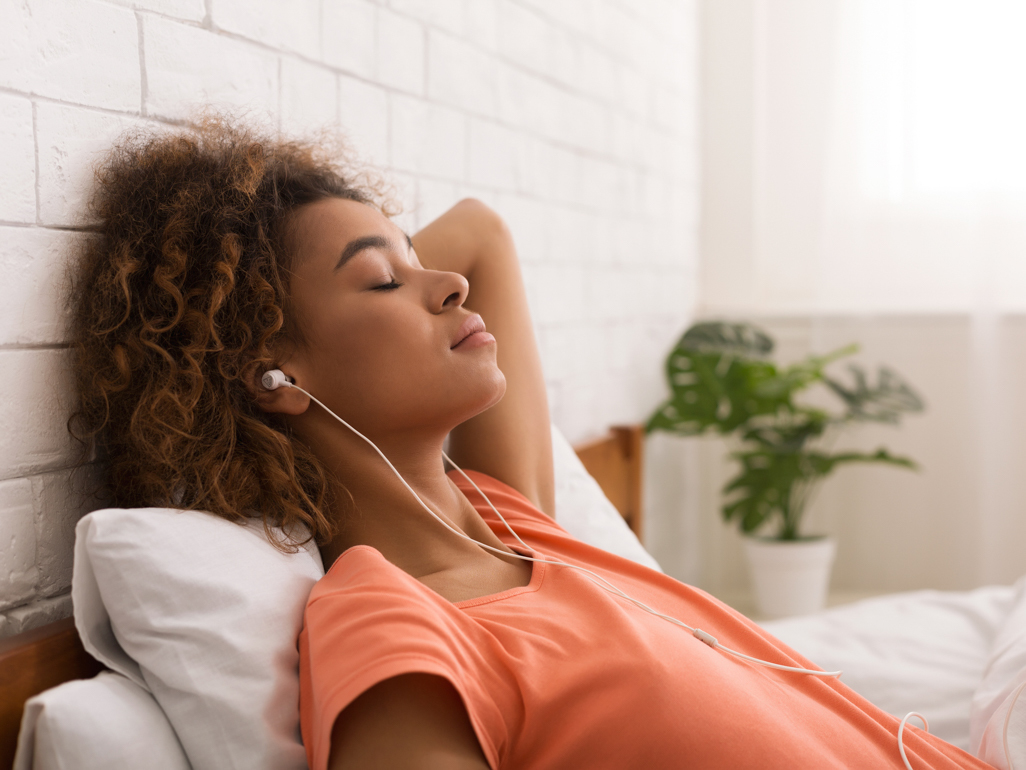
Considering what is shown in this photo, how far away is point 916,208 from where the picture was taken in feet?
8.92

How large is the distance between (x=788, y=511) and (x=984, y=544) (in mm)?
597

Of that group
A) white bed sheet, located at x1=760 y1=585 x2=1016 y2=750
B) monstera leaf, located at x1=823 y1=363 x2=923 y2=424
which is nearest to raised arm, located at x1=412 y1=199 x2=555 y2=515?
white bed sheet, located at x1=760 y1=585 x2=1016 y2=750

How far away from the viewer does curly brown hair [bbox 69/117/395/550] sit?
87cm

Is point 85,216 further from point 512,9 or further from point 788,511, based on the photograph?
point 788,511

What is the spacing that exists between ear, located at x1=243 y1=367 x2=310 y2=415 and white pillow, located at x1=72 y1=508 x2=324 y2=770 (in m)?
0.17

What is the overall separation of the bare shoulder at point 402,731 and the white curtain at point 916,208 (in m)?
2.40

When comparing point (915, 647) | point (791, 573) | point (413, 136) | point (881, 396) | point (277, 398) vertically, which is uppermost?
point (413, 136)

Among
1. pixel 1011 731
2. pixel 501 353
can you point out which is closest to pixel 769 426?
pixel 501 353

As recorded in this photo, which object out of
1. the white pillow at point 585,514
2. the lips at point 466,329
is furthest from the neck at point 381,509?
the white pillow at point 585,514

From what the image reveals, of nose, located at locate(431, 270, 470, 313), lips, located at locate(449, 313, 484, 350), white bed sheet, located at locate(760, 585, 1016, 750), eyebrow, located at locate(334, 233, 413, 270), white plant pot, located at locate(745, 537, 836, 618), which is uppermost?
eyebrow, located at locate(334, 233, 413, 270)

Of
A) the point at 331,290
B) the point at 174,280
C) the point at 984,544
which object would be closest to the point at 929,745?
the point at 331,290

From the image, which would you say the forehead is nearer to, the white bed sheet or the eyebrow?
the eyebrow

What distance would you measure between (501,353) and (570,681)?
573 millimetres

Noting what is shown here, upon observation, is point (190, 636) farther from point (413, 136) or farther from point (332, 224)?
point (413, 136)
